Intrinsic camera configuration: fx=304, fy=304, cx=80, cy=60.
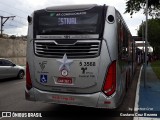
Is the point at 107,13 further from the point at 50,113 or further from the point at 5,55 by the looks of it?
the point at 5,55

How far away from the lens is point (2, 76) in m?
18.0

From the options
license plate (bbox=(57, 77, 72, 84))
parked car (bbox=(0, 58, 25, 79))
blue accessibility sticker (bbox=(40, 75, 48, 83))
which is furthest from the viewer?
parked car (bbox=(0, 58, 25, 79))

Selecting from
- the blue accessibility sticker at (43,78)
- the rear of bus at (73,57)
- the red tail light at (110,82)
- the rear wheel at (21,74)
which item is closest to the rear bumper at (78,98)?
the rear of bus at (73,57)

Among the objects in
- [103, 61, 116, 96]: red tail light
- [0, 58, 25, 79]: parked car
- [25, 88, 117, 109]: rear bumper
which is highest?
[103, 61, 116, 96]: red tail light

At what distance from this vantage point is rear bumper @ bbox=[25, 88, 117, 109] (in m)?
7.14

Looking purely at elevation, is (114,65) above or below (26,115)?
above

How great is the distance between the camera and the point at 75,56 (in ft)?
24.1

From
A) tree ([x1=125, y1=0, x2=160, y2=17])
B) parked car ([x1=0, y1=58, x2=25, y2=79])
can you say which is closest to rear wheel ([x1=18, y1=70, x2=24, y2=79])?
parked car ([x1=0, y1=58, x2=25, y2=79])

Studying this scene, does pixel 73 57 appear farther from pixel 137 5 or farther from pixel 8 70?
pixel 137 5

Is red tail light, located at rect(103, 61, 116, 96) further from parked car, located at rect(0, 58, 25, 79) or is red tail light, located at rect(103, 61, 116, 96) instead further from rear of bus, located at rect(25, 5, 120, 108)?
parked car, located at rect(0, 58, 25, 79)

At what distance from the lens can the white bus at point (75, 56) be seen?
719 cm

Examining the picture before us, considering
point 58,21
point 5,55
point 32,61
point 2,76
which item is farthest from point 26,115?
point 5,55

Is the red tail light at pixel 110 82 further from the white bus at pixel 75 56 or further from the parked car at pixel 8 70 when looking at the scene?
the parked car at pixel 8 70

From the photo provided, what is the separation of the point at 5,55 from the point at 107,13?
3249cm
